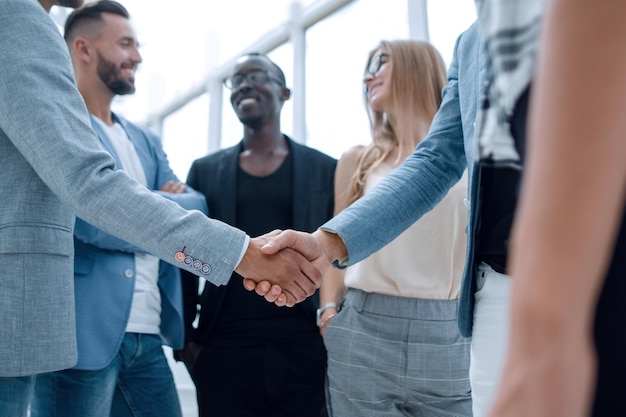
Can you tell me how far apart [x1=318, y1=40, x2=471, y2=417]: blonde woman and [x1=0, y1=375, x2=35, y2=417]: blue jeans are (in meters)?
0.92

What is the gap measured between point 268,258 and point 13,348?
0.62 metres

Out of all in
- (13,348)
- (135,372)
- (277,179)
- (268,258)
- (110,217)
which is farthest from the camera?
(277,179)

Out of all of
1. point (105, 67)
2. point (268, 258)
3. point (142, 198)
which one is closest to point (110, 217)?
point (142, 198)

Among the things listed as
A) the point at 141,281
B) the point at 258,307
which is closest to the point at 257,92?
the point at 258,307

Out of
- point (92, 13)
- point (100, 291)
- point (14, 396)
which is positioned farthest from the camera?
point (92, 13)

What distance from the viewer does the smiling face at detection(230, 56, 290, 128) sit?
2.71m

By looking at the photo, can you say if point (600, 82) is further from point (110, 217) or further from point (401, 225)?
point (110, 217)

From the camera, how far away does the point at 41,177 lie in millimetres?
1319

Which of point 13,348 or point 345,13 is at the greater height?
point 345,13

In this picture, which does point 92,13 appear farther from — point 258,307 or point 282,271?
point 282,271

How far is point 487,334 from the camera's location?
1024 mm

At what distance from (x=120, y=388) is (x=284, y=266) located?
76 centimetres

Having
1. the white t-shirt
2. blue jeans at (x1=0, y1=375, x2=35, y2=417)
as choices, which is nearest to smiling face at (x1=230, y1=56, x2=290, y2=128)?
the white t-shirt

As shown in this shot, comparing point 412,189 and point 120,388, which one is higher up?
point 412,189
